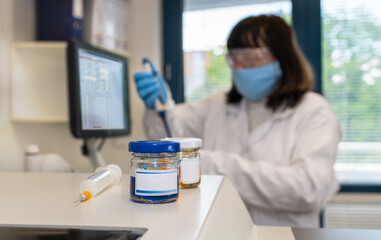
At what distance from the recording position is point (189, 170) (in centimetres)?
62

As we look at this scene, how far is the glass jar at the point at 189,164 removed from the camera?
616 mm

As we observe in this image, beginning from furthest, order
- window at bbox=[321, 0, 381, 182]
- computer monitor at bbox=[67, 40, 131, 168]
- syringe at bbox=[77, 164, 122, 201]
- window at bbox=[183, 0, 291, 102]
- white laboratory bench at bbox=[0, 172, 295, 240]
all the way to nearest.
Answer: window at bbox=[183, 0, 291, 102]
window at bbox=[321, 0, 381, 182]
computer monitor at bbox=[67, 40, 131, 168]
syringe at bbox=[77, 164, 122, 201]
white laboratory bench at bbox=[0, 172, 295, 240]

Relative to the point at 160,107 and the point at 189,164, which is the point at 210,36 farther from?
the point at 189,164

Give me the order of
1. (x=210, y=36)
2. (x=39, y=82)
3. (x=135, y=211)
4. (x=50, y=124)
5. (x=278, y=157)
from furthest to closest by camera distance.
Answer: (x=210, y=36) < (x=50, y=124) < (x=39, y=82) < (x=278, y=157) < (x=135, y=211)

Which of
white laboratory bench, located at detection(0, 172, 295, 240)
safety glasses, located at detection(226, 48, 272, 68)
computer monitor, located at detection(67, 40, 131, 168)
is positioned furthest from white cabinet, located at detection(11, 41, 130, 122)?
white laboratory bench, located at detection(0, 172, 295, 240)

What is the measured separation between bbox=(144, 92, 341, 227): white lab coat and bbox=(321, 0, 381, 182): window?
62 centimetres

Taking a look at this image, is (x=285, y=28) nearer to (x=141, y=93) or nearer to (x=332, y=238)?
(x=141, y=93)

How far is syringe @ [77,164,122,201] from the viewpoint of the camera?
555mm

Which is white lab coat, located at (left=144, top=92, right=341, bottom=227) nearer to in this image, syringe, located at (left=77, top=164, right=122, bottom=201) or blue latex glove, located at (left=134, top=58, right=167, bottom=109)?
blue latex glove, located at (left=134, top=58, right=167, bottom=109)

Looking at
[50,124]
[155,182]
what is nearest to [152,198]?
[155,182]

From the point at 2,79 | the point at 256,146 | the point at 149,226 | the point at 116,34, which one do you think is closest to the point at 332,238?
the point at 149,226

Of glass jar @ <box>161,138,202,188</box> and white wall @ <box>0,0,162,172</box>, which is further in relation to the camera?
white wall @ <box>0,0,162,172</box>

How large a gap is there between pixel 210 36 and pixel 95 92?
1223 millimetres

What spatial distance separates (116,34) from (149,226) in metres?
1.52
